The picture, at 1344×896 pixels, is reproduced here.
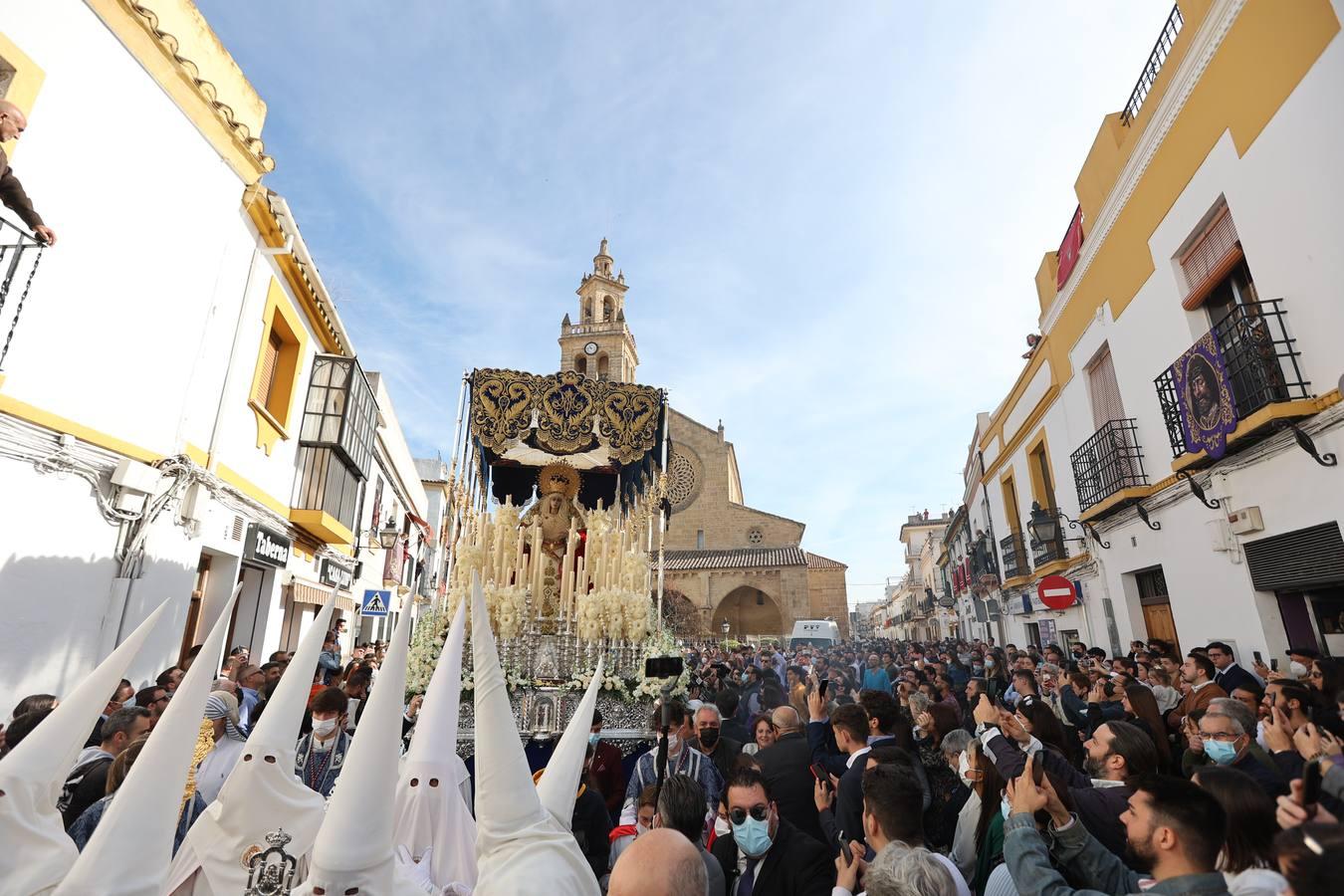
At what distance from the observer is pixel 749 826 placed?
254 centimetres

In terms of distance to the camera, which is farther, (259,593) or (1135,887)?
(259,593)

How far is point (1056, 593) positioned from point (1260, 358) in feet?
13.1

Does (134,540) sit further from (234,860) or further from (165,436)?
(234,860)

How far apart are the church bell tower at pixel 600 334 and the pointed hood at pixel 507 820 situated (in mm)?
30800

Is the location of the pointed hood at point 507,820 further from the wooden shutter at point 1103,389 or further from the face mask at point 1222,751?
the wooden shutter at point 1103,389

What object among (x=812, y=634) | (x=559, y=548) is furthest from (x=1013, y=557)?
(x=812, y=634)

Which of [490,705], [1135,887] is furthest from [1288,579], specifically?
[490,705]

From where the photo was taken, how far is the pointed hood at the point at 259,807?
6.49ft

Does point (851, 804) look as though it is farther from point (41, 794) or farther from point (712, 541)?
point (712, 541)

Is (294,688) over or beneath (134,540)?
beneath

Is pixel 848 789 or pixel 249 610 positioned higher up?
pixel 249 610

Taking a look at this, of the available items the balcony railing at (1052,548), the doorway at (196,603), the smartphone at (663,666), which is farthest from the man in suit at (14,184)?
the balcony railing at (1052,548)

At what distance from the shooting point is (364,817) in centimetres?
145

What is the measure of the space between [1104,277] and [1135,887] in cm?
931
